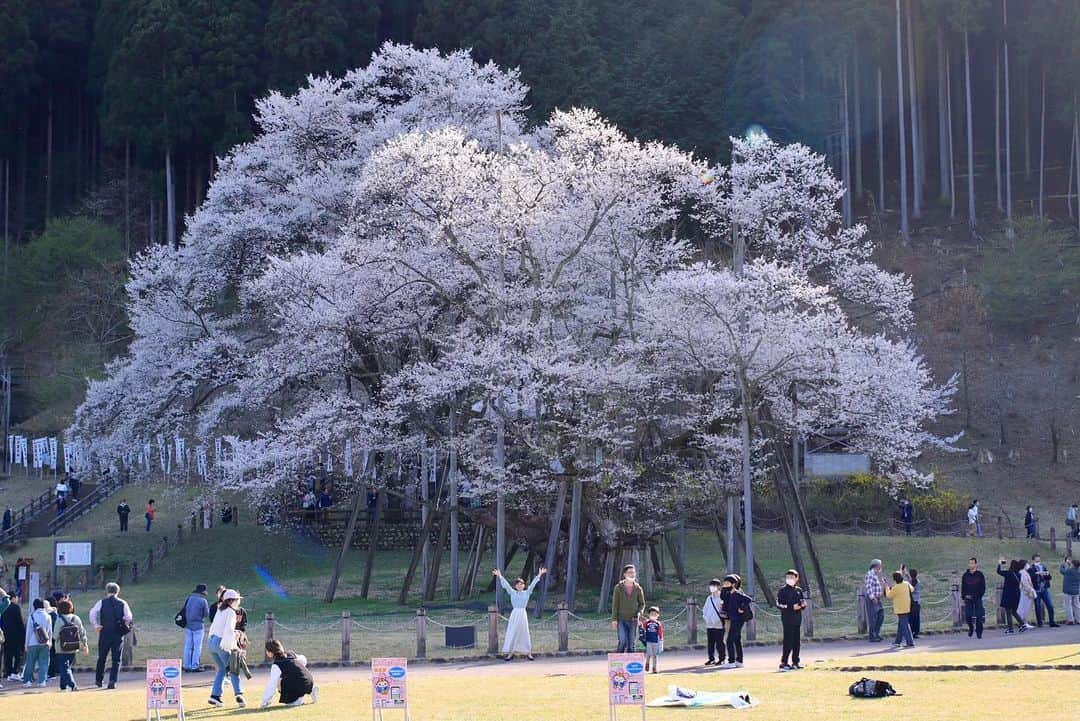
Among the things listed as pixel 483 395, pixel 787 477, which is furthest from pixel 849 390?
pixel 483 395

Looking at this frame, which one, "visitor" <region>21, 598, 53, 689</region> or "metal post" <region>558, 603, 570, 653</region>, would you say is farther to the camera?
"metal post" <region>558, 603, 570, 653</region>

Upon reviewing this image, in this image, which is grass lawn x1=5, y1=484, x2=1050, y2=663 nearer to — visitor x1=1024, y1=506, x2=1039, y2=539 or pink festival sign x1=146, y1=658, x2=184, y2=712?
visitor x1=1024, y1=506, x2=1039, y2=539

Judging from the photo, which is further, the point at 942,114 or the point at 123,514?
the point at 942,114

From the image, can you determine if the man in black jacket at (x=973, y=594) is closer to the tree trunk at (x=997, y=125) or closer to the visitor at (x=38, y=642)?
the visitor at (x=38, y=642)

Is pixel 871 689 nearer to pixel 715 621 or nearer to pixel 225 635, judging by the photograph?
pixel 715 621

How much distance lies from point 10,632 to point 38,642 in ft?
5.44

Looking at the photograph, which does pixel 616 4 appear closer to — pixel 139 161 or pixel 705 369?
pixel 139 161

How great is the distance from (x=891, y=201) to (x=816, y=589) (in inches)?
1429

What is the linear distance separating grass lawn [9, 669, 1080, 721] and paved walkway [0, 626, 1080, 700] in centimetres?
122

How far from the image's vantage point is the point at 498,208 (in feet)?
112

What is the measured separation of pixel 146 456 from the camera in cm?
4650

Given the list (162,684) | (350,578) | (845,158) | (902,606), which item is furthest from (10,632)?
(845,158)

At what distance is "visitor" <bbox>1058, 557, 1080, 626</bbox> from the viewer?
28.0 m

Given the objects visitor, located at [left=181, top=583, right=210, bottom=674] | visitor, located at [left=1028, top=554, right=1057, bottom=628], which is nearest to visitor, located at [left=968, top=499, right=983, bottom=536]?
visitor, located at [left=1028, top=554, right=1057, bottom=628]
